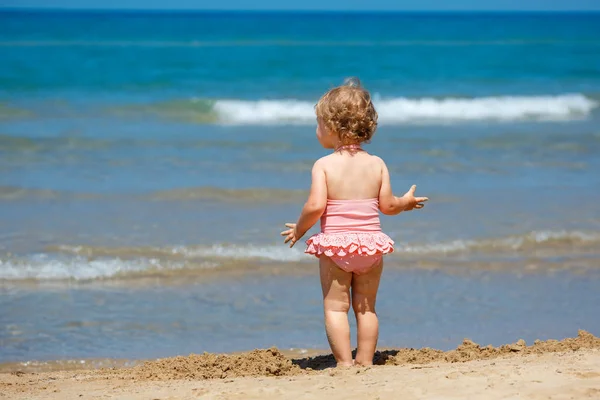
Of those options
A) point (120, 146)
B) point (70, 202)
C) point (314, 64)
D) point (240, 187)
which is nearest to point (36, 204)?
point (70, 202)

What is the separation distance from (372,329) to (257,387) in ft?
2.36

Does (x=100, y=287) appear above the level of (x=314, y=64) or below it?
below

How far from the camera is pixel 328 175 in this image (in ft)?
11.3

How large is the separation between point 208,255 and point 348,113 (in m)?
2.97

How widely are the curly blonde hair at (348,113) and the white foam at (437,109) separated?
1152cm

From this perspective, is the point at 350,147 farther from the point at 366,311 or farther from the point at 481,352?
the point at 481,352

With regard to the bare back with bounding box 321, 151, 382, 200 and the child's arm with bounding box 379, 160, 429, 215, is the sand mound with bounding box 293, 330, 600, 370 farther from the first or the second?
the bare back with bounding box 321, 151, 382, 200

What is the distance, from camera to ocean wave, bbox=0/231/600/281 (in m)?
5.80

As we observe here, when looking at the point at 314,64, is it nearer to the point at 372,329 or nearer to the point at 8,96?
the point at 8,96

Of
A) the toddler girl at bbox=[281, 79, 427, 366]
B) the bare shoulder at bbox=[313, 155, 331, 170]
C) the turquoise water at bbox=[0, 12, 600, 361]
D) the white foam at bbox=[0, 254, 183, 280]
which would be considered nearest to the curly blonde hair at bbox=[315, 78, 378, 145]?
the toddler girl at bbox=[281, 79, 427, 366]

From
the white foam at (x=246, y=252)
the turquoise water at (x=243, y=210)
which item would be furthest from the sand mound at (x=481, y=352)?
the white foam at (x=246, y=252)

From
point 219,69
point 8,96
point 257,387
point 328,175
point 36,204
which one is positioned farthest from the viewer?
point 219,69

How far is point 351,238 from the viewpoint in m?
3.41

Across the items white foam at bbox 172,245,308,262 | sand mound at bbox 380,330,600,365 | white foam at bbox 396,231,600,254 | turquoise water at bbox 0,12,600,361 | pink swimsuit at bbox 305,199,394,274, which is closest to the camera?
pink swimsuit at bbox 305,199,394,274
